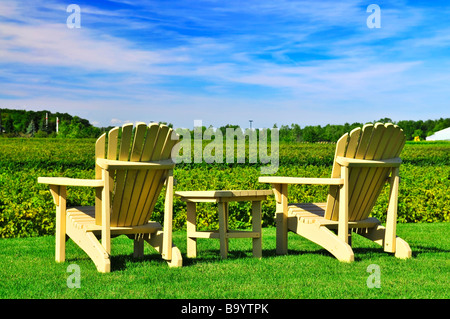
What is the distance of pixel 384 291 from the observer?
A: 3.64 meters

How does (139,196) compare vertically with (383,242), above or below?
above

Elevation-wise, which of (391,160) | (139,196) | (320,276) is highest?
(391,160)

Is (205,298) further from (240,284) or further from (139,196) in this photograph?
(139,196)

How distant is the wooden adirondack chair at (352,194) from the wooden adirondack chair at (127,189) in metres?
1.06

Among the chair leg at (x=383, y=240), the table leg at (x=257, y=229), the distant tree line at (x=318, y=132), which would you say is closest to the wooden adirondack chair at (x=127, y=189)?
the table leg at (x=257, y=229)

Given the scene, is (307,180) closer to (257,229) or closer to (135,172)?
(257,229)

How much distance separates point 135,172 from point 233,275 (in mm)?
1099

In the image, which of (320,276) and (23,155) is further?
(23,155)

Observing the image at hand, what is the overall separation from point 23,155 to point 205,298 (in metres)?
10.9

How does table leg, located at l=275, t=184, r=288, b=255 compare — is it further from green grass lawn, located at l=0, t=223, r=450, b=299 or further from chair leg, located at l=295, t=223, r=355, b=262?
chair leg, located at l=295, t=223, r=355, b=262

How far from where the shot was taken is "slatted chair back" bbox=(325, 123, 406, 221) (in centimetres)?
455

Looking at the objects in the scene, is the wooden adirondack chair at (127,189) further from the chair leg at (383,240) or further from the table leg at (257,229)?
the chair leg at (383,240)
